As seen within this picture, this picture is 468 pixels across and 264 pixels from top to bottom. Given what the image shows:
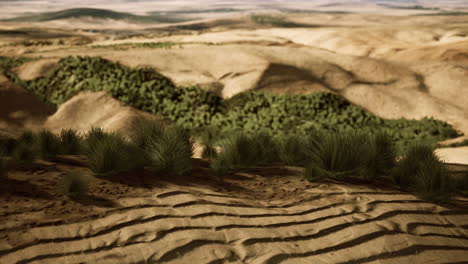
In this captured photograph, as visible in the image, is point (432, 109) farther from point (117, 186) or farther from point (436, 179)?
point (117, 186)

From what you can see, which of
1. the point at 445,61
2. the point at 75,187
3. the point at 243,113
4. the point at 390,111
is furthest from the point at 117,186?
the point at 445,61

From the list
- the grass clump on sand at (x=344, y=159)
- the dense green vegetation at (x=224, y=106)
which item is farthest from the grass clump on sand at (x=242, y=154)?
the dense green vegetation at (x=224, y=106)

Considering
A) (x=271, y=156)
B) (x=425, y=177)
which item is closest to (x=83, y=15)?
(x=271, y=156)

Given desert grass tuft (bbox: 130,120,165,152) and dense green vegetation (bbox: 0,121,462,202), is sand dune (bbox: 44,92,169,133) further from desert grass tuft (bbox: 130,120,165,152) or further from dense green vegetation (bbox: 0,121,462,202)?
dense green vegetation (bbox: 0,121,462,202)

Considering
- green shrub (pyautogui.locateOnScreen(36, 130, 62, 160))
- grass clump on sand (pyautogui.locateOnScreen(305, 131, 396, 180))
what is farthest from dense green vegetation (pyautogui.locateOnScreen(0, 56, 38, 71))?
grass clump on sand (pyautogui.locateOnScreen(305, 131, 396, 180))

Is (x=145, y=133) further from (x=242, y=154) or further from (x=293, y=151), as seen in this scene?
(x=293, y=151)

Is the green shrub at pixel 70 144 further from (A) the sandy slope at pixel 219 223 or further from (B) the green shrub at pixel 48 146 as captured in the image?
(A) the sandy slope at pixel 219 223
